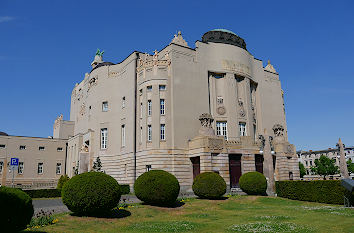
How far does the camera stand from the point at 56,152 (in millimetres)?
55844

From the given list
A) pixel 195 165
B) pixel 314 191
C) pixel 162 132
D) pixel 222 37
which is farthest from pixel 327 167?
pixel 314 191

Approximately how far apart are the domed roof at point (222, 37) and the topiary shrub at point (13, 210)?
3748cm

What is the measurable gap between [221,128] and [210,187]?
16464mm

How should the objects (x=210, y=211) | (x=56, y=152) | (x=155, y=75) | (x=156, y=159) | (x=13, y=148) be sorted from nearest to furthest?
(x=210, y=211), (x=156, y=159), (x=155, y=75), (x=13, y=148), (x=56, y=152)

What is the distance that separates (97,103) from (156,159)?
53.7ft

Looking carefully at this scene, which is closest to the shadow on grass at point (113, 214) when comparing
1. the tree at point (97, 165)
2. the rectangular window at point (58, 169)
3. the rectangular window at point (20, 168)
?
the tree at point (97, 165)

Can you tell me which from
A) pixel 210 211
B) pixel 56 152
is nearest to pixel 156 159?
pixel 210 211

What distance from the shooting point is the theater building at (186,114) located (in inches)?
1330

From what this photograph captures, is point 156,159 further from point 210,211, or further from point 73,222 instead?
point 73,222

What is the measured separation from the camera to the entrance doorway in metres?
33.6

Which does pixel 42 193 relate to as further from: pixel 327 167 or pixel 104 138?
pixel 327 167

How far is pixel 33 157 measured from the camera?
53406 mm

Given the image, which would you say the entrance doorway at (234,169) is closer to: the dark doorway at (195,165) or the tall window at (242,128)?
the dark doorway at (195,165)

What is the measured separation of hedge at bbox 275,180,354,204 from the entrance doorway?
8148 mm
